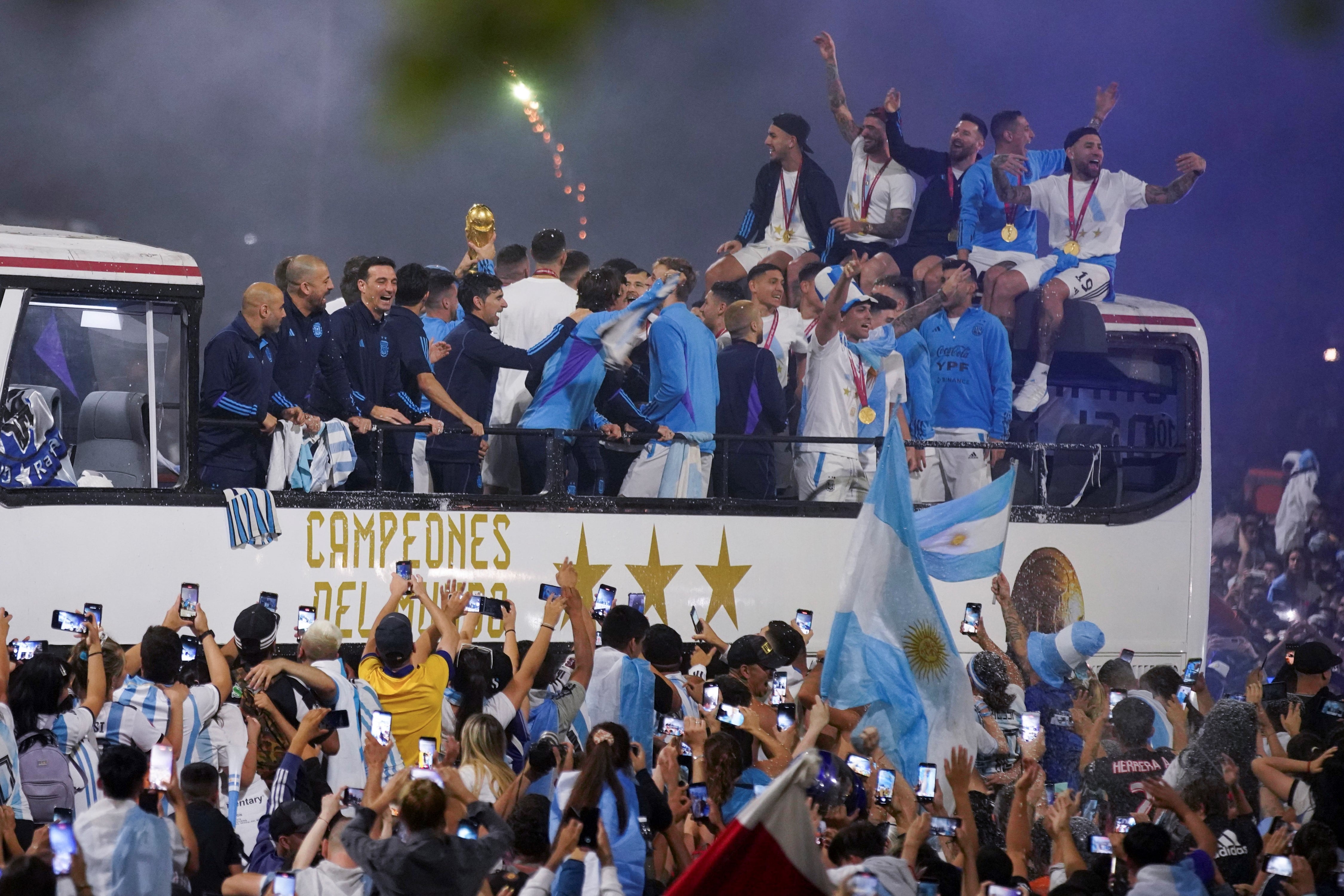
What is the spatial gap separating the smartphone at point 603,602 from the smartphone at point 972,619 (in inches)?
67.5

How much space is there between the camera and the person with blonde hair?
4.99 metres

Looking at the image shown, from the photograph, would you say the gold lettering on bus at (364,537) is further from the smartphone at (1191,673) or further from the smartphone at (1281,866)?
the smartphone at (1281,866)

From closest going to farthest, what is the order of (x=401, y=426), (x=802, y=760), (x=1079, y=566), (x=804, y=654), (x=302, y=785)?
(x=802, y=760), (x=302, y=785), (x=804, y=654), (x=401, y=426), (x=1079, y=566)

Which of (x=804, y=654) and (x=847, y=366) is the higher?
(x=847, y=366)

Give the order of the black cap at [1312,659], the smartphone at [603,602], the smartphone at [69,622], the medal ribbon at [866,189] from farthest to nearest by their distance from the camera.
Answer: the medal ribbon at [866,189]
the smartphone at [603,602]
the black cap at [1312,659]
the smartphone at [69,622]

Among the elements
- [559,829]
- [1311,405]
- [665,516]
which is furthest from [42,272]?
[1311,405]

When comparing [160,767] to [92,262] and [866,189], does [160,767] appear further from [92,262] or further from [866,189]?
[866,189]

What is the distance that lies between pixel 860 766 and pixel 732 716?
0.50m

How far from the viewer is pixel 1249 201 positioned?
63.1 ft

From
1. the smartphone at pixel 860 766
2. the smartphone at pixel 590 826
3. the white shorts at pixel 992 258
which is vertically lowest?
the smartphone at pixel 860 766

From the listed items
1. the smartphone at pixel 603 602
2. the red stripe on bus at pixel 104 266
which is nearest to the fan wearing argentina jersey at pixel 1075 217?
the smartphone at pixel 603 602

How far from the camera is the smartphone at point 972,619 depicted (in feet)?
24.1

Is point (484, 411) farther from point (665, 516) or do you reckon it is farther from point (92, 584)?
point (92, 584)

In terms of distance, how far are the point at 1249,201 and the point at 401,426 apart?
14511 mm
